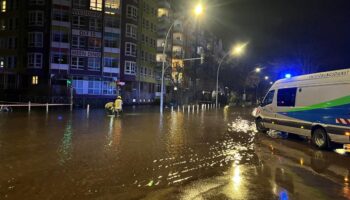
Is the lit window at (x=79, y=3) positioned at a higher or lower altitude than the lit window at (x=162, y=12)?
lower

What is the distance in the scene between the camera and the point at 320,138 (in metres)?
13.6

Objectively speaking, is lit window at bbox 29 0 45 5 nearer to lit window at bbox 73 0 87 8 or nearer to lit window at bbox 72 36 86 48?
lit window at bbox 73 0 87 8

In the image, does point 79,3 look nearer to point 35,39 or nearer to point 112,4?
point 112,4

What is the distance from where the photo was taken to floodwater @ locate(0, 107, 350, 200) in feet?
22.9

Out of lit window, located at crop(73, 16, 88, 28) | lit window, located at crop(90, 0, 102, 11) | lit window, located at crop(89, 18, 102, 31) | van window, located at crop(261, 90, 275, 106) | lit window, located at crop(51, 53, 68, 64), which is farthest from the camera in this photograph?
lit window, located at crop(90, 0, 102, 11)

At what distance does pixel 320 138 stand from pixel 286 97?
9.75ft

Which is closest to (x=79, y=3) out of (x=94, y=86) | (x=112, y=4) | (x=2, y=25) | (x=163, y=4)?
(x=112, y=4)

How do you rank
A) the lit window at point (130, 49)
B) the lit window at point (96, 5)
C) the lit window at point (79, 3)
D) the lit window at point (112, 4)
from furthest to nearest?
the lit window at point (130, 49), the lit window at point (112, 4), the lit window at point (96, 5), the lit window at point (79, 3)

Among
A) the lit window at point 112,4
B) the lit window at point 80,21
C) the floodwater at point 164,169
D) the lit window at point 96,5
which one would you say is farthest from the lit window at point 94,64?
the floodwater at point 164,169

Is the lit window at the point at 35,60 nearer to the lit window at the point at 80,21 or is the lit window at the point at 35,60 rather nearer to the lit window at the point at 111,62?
the lit window at the point at 80,21

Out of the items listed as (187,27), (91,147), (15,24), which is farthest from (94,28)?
(91,147)

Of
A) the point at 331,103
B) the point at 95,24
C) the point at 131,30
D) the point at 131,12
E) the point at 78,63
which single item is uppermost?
the point at 131,12

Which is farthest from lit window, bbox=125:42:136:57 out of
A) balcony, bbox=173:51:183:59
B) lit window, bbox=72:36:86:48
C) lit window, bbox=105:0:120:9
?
balcony, bbox=173:51:183:59

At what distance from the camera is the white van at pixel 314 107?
40.9ft
